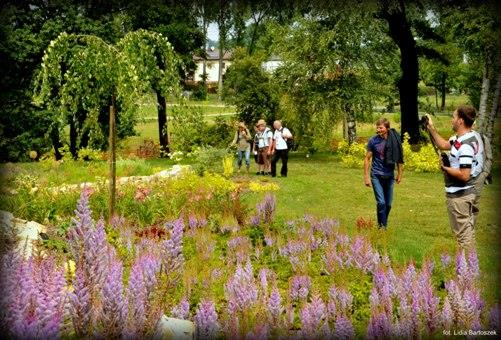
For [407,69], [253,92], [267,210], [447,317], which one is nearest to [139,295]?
[447,317]

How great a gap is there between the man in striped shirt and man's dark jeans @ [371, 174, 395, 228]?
240cm

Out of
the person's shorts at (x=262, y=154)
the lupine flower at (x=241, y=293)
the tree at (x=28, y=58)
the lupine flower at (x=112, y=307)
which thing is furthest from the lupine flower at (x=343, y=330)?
the tree at (x=28, y=58)

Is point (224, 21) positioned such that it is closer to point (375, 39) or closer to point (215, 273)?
point (375, 39)

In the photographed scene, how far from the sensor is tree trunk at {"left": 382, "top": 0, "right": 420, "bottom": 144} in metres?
27.0

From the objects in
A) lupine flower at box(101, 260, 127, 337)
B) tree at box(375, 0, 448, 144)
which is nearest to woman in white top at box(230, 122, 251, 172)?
tree at box(375, 0, 448, 144)

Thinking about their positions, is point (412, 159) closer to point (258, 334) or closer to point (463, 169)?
point (463, 169)

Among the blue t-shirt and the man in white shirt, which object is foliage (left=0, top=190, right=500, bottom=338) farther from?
the man in white shirt

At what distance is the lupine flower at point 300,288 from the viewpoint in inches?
219

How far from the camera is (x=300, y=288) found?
223 inches

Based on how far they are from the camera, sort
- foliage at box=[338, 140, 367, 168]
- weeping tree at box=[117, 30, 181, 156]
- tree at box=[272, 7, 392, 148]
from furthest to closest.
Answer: tree at box=[272, 7, 392, 148] → foliage at box=[338, 140, 367, 168] → weeping tree at box=[117, 30, 181, 156]

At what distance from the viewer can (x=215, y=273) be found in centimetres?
619

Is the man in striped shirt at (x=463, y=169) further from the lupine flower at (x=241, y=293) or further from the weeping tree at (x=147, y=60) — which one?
the weeping tree at (x=147, y=60)

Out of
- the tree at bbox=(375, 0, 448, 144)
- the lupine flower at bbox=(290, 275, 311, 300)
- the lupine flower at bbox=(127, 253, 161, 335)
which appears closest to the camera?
the lupine flower at bbox=(127, 253, 161, 335)

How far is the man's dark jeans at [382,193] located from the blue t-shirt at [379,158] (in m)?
0.07
